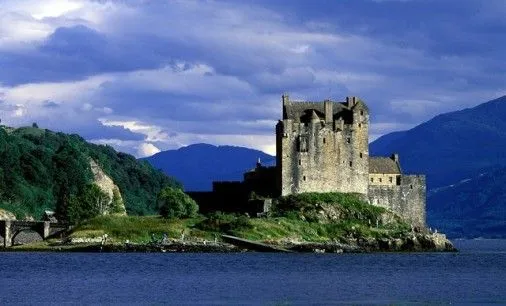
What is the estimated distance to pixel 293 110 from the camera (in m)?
155

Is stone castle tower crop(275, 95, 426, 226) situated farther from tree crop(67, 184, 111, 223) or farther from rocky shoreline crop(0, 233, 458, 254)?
tree crop(67, 184, 111, 223)

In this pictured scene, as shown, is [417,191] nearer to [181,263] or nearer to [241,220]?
[241,220]

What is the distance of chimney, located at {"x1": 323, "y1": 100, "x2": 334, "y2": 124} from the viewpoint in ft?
506

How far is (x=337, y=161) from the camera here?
503ft

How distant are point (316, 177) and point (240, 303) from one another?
74238 mm

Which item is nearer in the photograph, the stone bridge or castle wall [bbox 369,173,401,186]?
the stone bridge

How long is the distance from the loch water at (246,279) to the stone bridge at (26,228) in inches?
211

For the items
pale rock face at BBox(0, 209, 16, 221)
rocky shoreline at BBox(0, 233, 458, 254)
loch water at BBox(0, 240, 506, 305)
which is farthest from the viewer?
pale rock face at BBox(0, 209, 16, 221)

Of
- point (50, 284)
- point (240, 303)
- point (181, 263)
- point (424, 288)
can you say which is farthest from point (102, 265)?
point (240, 303)

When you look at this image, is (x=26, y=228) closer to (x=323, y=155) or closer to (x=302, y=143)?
(x=302, y=143)

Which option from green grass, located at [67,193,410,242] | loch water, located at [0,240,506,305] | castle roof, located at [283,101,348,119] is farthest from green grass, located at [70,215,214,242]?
castle roof, located at [283,101,348,119]

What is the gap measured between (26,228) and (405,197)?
1726 inches

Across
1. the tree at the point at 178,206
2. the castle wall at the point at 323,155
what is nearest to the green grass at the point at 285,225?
the castle wall at the point at 323,155

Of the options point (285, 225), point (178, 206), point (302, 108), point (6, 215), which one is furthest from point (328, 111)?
point (6, 215)
